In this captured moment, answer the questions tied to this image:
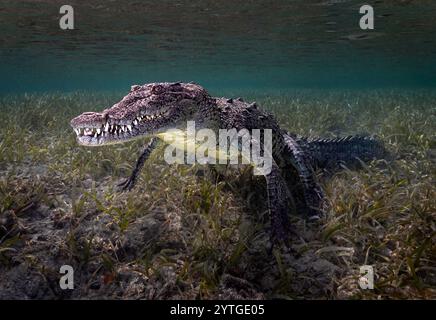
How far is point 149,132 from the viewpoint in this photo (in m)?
3.53

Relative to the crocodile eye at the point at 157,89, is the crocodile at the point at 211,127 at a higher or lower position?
lower

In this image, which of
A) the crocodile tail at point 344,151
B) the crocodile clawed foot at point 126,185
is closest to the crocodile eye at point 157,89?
the crocodile clawed foot at point 126,185

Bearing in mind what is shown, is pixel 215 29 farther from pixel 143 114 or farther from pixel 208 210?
pixel 143 114

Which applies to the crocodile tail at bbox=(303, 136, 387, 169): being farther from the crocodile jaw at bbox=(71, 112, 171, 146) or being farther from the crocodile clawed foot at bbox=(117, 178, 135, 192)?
the crocodile jaw at bbox=(71, 112, 171, 146)

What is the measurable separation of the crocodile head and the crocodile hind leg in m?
1.60

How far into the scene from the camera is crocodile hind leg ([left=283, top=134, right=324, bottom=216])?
4.43 meters

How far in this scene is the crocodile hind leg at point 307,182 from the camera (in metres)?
4.43

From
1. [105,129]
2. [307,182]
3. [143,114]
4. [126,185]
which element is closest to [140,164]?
[126,185]

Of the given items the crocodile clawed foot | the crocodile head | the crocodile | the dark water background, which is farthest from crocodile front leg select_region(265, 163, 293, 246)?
the dark water background

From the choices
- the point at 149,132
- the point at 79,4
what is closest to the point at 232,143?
the point at 149,132

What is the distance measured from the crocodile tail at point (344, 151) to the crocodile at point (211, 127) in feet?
0.06

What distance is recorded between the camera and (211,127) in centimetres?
431

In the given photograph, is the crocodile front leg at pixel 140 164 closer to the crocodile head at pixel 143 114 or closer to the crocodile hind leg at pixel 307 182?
the crocodile head at pixel 143 114
